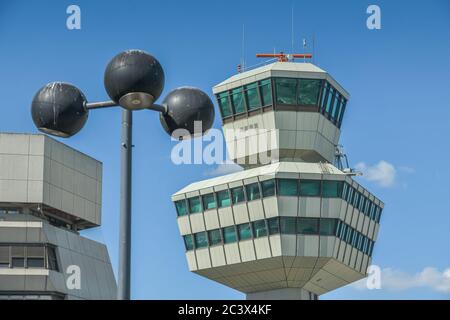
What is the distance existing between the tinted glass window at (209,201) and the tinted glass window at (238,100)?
319 inches

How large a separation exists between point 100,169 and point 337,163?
23.9 meters

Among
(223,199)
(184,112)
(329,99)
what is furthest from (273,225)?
(184,112)

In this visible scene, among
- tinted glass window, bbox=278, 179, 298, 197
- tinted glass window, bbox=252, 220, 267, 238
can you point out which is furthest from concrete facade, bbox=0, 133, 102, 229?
tinted glass window, bbox=278, 179, 298, 197

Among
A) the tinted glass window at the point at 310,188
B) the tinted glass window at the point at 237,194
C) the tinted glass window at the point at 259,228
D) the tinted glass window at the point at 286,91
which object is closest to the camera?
the tinted glass window at the point at 310,188

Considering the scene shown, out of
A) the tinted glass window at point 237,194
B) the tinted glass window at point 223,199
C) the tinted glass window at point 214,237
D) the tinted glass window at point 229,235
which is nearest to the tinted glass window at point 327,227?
the tinted glass window at point 237,194

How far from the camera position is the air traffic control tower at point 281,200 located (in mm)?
84750

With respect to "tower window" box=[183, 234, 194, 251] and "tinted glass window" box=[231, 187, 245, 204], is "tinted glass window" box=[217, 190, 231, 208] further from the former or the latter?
"tower window" box=[183, 234, 194, 251]

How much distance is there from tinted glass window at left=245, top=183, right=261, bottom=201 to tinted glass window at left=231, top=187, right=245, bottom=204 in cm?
66

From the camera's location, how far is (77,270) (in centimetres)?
9306

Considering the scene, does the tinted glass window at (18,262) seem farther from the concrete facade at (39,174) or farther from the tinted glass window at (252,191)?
the tinted glass window at (252,191)

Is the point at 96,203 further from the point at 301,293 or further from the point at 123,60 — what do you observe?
the point at 123,60

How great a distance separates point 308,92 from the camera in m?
89.0

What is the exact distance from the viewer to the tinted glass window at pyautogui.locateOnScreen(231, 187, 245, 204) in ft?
283
